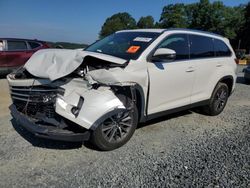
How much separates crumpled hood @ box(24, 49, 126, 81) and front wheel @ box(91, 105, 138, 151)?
0.76 metres

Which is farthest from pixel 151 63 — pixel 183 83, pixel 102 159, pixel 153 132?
pixel 102 159

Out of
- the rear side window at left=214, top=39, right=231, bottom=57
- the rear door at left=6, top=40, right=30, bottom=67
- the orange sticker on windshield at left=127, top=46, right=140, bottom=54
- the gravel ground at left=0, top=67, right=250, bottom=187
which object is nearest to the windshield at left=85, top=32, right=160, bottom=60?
Result: the orange sticker on windshield at left=127, top=46, right=140, bottom=54

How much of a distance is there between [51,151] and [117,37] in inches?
94.2

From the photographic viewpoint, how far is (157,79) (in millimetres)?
4477

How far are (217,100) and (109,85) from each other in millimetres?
3212

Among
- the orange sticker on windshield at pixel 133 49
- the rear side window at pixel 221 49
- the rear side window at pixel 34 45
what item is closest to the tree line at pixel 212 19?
the rear side window at pixel 34 45

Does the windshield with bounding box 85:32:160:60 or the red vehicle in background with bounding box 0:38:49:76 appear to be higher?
the windshield with bounding box 85:32:160:60

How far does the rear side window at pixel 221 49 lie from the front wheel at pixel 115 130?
2.77 m

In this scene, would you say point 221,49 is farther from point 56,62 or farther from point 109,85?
point 56,62

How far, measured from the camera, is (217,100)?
6.20m

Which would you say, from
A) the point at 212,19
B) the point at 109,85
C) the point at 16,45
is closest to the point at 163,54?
the point at 109,85

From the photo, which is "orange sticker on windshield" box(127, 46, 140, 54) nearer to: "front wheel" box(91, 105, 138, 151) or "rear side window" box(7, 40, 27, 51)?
"front wheel" box(91, 105, 138, 151)

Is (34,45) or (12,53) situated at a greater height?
(34,45)

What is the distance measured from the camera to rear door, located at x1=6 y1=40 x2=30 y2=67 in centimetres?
1123
